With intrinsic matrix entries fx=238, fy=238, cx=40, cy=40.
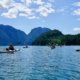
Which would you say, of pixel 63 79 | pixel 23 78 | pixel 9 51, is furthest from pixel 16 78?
pixel 9 51

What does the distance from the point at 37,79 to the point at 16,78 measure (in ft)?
10.8

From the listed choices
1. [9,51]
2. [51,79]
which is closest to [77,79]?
[51,79]

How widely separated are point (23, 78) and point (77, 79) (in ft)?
27.1

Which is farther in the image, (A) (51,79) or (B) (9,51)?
(B) (9,51)

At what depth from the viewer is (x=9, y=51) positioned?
119125mm

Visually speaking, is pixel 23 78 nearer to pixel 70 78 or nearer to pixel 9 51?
pixel 70 78

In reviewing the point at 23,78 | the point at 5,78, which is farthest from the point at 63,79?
the point at 5,78

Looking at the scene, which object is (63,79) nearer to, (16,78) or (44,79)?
(44,79)

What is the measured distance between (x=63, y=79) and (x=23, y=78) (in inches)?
242

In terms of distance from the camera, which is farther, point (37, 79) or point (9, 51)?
point (9, 51)

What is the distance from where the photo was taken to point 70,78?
3691cm

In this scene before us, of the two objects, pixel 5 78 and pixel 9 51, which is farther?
pixel 9 51

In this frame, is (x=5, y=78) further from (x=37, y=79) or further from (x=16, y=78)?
(x=37, y=79)

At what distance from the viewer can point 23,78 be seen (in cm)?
3688
